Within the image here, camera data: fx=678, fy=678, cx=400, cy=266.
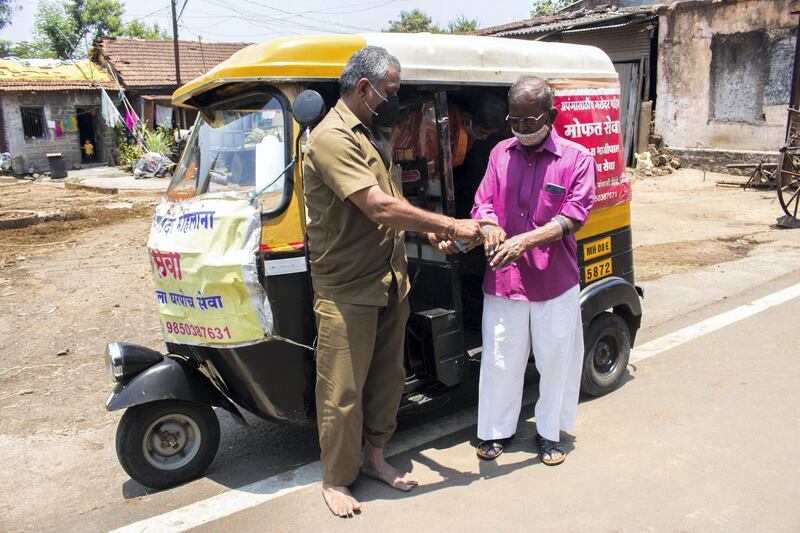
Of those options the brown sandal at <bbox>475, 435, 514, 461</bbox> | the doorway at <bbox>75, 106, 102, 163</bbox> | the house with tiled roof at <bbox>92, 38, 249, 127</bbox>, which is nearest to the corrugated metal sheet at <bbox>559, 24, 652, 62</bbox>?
the house with tiled roof at <bbox>92, 38, 249, 127</bbox>

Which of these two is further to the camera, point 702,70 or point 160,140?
point 160,140

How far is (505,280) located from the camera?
3562 millimetres

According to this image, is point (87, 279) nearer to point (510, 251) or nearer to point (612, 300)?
point (612, 300)

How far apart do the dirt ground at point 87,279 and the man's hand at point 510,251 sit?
2.43 metres

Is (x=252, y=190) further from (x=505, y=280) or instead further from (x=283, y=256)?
(x=505, y=280)

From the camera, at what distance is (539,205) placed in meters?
3.50

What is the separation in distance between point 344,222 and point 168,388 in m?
1.26

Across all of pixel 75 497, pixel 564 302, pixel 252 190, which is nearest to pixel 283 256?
pixel 252 190

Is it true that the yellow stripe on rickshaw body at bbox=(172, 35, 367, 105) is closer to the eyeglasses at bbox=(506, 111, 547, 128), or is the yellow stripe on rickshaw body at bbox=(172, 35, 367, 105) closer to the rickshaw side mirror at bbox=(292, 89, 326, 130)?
the rickshaw side mirror at bbox=(292, 89, 326, 130)

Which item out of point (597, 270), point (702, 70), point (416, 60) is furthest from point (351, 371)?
point (702, 70)

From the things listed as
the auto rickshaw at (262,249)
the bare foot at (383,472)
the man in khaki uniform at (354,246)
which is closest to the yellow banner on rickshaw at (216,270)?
the auto rickshaw at (262,249)

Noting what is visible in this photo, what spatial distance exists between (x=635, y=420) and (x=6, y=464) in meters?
3.72

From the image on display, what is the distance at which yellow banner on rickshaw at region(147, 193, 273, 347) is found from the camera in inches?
123

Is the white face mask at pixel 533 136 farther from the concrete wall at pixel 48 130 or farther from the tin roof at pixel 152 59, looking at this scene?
the concrete wall at pixel 48 130
